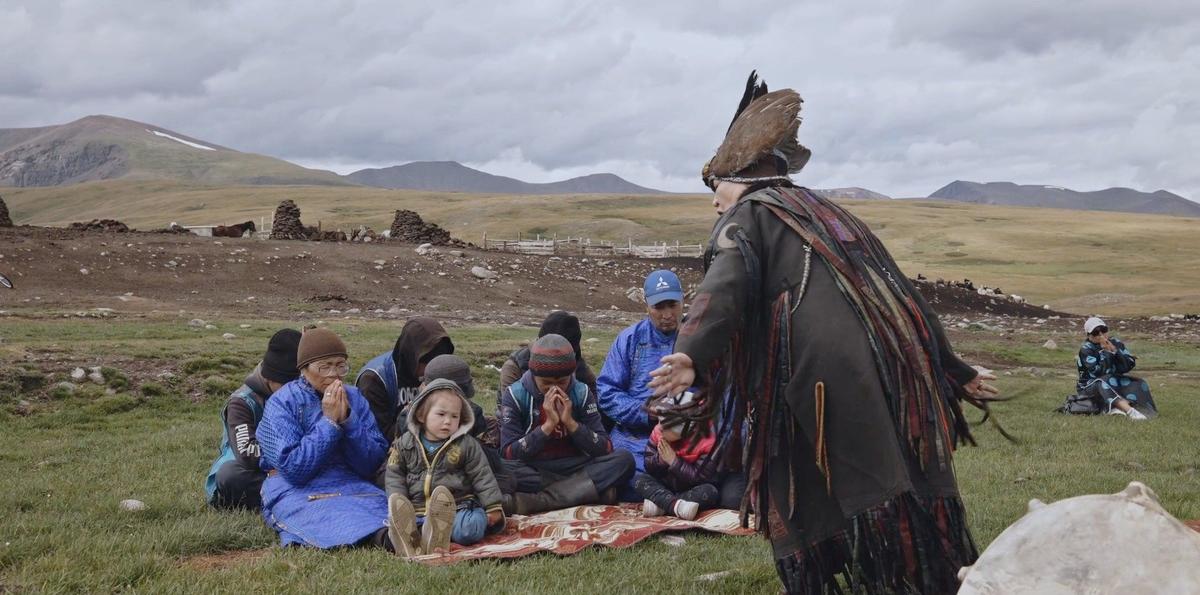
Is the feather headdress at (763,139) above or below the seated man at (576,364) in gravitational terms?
above

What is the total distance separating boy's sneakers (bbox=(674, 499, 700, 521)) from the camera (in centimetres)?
592

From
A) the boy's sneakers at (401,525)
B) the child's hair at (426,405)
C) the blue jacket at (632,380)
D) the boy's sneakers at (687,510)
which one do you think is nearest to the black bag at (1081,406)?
the blue jacket at (632,380)

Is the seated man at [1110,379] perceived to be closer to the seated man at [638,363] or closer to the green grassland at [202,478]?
the green grassland at [202,478]

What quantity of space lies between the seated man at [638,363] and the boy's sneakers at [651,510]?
71 centimetres

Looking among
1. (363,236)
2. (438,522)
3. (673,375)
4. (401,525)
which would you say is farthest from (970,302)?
(673,375)

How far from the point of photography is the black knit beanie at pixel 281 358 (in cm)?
627

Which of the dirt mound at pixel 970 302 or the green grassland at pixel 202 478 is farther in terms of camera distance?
the dirt mound at pixel 970 302

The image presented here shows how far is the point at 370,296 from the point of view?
913 inches

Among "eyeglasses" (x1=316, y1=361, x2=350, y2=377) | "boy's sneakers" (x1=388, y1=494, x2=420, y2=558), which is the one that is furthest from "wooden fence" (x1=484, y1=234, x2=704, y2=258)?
"boy's sneakers" (x1=388, y1=494, x2=420, y2=558)

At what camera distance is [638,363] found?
7.05 metres

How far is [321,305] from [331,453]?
16.5 meters

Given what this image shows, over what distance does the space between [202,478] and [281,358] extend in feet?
4.98

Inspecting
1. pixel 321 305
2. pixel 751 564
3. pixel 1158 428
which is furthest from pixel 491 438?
pixel 321 305

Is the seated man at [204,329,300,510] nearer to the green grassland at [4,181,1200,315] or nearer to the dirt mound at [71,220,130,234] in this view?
the dirt mound at [71,220,130,234]
